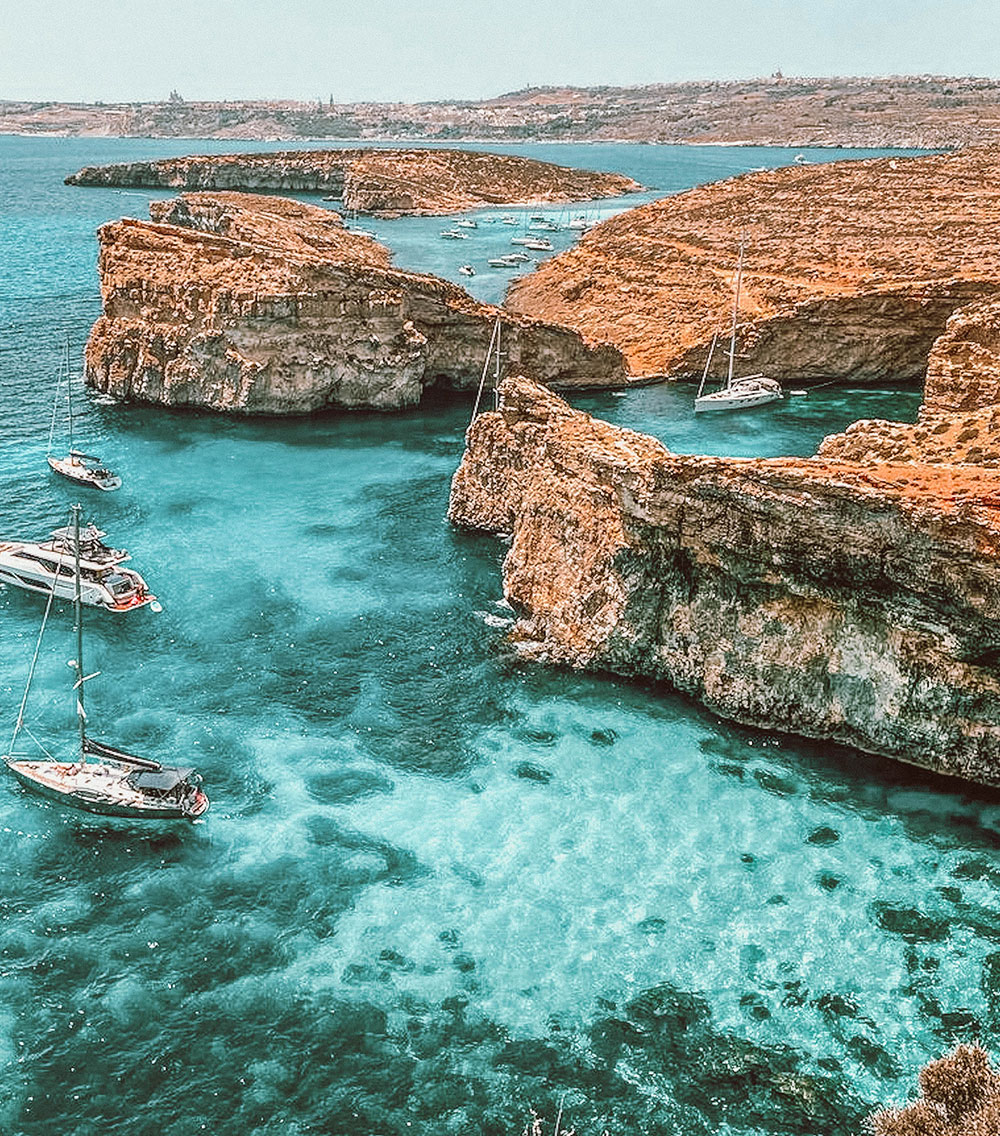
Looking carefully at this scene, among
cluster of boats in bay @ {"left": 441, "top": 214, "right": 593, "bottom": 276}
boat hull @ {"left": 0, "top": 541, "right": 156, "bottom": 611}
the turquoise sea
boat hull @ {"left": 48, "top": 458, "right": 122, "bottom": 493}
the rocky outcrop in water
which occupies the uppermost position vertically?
cluster of boats in bay @ {"left": 441, "top": 214, "right": 593, "bottom": 276}

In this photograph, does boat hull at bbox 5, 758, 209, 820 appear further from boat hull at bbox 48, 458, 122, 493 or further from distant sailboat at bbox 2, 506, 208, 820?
boat hull at bbox 48, 458, 122, 493

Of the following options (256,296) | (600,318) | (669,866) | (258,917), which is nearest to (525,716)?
(669,866)

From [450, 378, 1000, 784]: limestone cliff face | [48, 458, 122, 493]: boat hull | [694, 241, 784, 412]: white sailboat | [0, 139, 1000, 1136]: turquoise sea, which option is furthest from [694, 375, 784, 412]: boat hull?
[48, 458, 122, 493]: boat hull

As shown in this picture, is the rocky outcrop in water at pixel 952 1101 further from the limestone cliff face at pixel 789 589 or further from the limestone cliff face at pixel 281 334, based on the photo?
the limestone cliff face at pixel 281 334

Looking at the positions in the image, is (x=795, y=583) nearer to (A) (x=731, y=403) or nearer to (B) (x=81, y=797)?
(B) (x=81, y=797)

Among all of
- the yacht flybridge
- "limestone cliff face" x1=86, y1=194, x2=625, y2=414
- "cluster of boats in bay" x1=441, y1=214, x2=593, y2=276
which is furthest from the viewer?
"cluster of boats in bay" x1=441, y1=214, x2=593, y2=276

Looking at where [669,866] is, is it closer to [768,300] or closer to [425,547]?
[425,547]

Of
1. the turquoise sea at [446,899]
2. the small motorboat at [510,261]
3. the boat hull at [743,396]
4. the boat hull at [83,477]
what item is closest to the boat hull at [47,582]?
the turquoise sea at [446,899]
